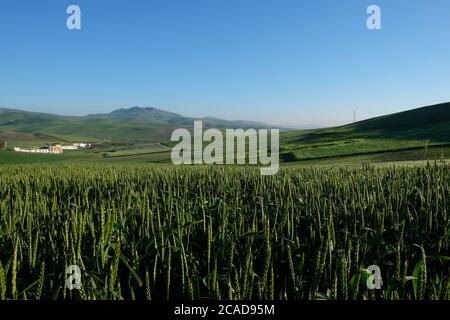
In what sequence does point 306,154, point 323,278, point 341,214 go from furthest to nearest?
point 306,154 → point 341,214 → point 323,278

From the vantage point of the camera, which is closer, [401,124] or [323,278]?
[323,278]

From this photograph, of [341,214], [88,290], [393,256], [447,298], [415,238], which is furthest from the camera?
[341,214]

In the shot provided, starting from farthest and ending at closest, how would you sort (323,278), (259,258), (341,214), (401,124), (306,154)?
(401,124)
(306,154)
(341,214)
(259,258)
(323,278)

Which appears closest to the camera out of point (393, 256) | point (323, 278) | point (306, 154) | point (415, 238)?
point (323, 278)

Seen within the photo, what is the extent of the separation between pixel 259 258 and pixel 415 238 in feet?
7.40

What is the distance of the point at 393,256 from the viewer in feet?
15.3

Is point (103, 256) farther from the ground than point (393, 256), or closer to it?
farther from the ground

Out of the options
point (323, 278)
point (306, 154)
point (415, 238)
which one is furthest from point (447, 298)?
point (306, 154)

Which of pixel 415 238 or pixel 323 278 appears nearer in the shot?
pixel 323 278
